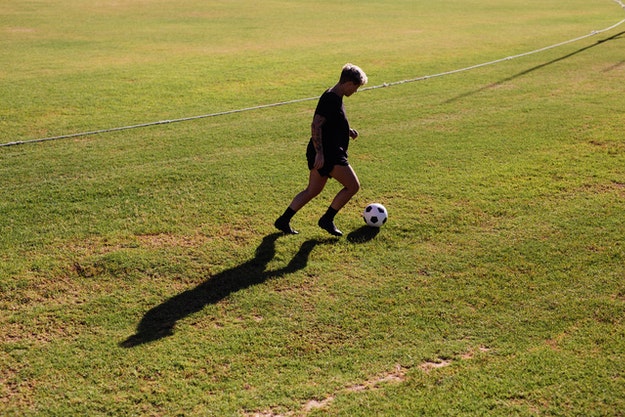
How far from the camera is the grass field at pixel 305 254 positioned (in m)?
5.25

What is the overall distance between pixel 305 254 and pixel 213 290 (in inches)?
51.0

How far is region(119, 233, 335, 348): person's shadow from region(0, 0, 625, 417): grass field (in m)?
0.02

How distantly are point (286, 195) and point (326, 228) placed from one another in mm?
1463

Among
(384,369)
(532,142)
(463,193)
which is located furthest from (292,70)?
(384,369)

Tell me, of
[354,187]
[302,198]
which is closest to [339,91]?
[354,187]

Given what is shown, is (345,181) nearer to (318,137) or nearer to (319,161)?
(319,161)

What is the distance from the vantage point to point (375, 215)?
790cm

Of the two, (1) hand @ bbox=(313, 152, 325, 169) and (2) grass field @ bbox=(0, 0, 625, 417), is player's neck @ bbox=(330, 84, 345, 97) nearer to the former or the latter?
(1) hand @ bbox=(313, 152, 325, 169)

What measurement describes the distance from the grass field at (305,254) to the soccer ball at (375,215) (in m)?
0.17

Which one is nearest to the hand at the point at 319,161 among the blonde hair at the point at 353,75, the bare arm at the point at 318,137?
the bare arm at the point at 318,137

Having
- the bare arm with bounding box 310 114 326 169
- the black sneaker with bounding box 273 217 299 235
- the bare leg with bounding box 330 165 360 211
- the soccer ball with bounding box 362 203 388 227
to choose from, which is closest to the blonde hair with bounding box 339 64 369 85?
the bare arm with bounding box 310 114 326 169

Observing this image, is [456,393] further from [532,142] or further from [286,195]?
[532,142]

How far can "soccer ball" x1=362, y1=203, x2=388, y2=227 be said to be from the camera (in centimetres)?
790

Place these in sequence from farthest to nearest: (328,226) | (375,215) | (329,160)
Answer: (375,215) < (328,226) < (329,160)
